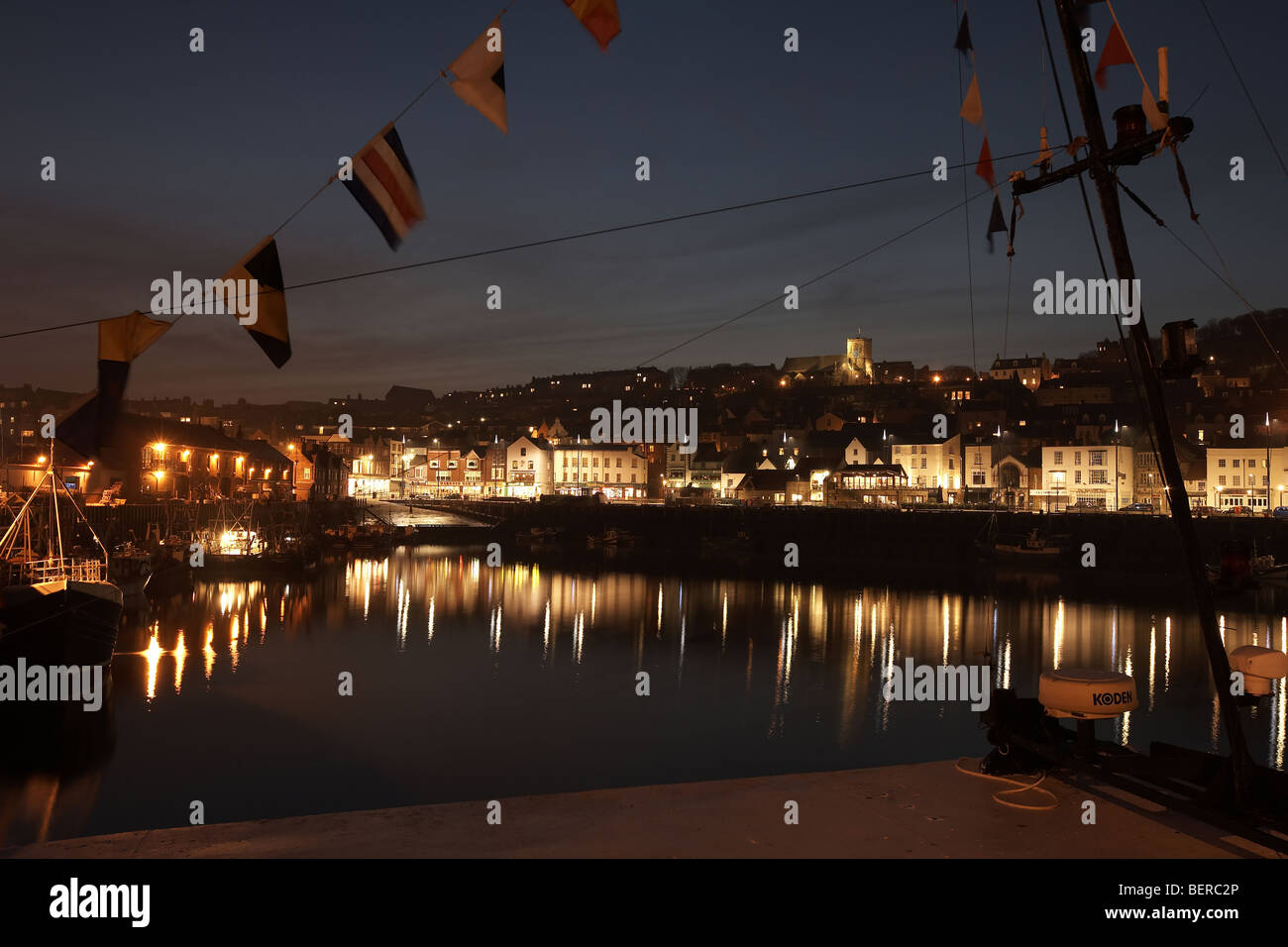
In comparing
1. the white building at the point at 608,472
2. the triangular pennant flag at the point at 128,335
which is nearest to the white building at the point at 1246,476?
the white building at the point at 608,472

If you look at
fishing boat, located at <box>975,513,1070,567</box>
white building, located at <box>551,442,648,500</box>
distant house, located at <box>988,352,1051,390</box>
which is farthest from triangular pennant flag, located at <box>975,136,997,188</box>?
distant house, located at <box>988,352,1051,390</box>

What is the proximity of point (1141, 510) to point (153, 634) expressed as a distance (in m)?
61.3

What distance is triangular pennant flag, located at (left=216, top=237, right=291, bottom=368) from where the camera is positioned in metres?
7.01

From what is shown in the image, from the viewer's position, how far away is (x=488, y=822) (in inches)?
251

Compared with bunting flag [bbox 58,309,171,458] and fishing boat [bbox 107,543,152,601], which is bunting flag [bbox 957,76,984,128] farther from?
fishing boat [bbox 107,543,152,601]

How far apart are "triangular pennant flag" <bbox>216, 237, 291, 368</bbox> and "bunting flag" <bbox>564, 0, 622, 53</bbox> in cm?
304

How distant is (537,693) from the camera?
23.4 m

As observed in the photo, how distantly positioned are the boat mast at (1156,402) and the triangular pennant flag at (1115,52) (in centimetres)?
49

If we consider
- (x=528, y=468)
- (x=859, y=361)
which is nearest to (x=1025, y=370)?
(x=859, y=361)

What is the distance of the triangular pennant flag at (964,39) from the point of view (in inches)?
319

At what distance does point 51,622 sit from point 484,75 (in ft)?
58.8

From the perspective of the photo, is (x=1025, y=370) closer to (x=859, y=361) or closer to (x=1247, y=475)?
(x=859, y=361)
